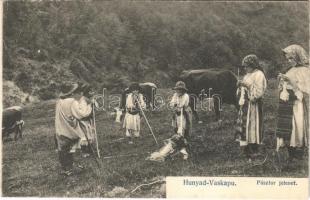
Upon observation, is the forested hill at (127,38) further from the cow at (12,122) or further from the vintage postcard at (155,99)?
the cow at (12,122)

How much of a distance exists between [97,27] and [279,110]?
3.77 metres

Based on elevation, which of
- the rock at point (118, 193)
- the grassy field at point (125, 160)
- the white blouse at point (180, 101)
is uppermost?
the white blouse at point (180, 101)

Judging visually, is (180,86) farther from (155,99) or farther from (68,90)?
(68,90)

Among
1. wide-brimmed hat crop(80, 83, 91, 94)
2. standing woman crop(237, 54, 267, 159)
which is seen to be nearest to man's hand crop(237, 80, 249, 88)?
standing woman crop(237, 54, 267, 159)

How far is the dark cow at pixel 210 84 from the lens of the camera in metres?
11.2

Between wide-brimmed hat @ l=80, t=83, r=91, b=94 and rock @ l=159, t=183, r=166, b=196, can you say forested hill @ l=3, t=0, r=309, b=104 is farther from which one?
rock @ l=159, t=183, r=166, b=196

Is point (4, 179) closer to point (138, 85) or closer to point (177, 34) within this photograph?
point (138, 85)

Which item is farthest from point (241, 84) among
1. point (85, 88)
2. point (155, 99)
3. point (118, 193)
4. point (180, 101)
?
point (118, 193)

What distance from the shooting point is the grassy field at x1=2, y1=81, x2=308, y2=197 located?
36.0ft

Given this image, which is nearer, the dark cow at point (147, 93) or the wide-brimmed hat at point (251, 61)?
the wide-brimmed hat at point (251, 61)

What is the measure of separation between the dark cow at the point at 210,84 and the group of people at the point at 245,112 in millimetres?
117

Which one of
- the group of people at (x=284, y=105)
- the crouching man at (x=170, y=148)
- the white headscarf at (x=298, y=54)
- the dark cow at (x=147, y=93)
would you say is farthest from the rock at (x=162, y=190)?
the white headscarf at (x=298, y=54)

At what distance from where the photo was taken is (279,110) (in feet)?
36.2

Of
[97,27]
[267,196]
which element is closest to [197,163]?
[267,196]
